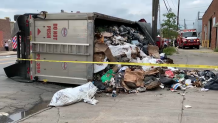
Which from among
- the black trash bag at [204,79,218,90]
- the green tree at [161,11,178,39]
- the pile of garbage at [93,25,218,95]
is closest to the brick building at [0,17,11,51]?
the green tree at [161,11,178,39]

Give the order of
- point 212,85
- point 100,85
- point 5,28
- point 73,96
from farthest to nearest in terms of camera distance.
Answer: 1. point 5,28
2. point 100,85
3. point 212,85
4. point 73,96

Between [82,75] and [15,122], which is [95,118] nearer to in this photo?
[15,122]

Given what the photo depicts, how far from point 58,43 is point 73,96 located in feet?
7.41

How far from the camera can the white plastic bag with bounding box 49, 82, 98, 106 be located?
532cm

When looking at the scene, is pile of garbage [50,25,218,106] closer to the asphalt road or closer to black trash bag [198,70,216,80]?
black trash bag [198,70,216,80]

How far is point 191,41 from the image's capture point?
26359 millimetres

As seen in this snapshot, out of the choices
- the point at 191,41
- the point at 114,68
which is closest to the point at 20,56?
the point at 114,68

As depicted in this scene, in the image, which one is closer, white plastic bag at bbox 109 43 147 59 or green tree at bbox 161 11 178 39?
white plastic bag at bbox 109 43 147 59

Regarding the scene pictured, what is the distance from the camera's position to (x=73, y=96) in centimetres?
548

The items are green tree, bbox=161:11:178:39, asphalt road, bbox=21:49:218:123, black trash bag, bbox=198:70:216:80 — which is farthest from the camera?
green tree, bbox=161:11:178:39

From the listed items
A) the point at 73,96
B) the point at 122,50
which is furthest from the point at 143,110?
the point at 122,50

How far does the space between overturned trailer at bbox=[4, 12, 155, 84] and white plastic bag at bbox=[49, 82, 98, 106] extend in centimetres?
105

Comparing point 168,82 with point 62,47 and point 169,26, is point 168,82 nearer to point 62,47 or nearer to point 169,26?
point 62,47

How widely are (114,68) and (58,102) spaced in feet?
8.24
